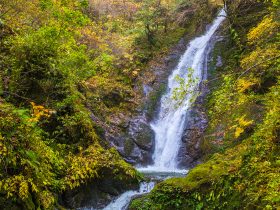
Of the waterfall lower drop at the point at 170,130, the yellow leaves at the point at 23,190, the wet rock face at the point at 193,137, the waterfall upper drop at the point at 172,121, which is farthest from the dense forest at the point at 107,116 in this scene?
the waterfall upper drop at the point at 172,121

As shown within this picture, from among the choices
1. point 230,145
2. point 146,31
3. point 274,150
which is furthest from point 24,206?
point 146,31

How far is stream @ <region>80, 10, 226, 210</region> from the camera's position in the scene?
9133mm

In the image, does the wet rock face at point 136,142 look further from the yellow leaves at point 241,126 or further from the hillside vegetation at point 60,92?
the yellow leaves at point 241,126

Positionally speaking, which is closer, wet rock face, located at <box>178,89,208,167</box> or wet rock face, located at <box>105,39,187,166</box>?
wet rock face, located at <box>178,89,208,167</box>

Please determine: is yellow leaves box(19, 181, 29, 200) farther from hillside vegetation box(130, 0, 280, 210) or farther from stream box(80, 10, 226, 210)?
stream box(80, 10, 226, 210)

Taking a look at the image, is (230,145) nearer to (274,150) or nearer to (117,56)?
(274,150)

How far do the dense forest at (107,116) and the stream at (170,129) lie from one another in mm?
443

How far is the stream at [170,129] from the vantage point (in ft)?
30.0

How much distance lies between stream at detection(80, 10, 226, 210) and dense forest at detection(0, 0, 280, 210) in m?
0.44

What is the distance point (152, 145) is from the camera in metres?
13.0

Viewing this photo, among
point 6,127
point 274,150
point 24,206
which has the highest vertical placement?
point 6,127

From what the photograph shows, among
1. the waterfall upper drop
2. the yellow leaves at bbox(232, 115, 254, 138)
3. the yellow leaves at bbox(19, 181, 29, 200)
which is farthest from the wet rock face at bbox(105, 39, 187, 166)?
the yellow leaves at bbox(19, 181, 29, 200)

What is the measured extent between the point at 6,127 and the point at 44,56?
3.90 metres

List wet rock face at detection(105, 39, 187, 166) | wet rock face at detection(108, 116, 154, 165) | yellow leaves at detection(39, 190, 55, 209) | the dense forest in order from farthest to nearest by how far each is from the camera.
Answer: wet rock face at detection(105, 39, 187, 166) < wet rock face at detection(108, 116, 154, 165) < yellow leaves at detection(39, 190, 55, 209) < the dense forest
